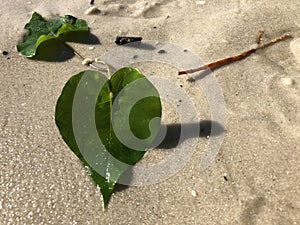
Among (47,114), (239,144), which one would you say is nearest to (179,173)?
(239,144)

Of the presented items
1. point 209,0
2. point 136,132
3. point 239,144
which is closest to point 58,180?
point 136,132

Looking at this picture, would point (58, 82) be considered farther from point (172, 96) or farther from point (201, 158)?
point (201, 158)

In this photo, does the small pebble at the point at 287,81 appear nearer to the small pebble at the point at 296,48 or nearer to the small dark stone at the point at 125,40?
the small pebble at the point at 296,48

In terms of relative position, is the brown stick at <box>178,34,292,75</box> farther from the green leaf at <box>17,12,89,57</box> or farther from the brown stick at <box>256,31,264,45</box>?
the green leaf at <box>17,12,89,57</box>

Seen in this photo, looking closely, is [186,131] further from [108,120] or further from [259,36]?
[259,36]

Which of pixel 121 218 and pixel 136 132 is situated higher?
pixel 136 132

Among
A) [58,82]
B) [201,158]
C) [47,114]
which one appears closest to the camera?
[201,158]

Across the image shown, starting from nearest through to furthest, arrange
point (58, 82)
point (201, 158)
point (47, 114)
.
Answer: point (201, 158) < point (47, 114) < point (58, 82)

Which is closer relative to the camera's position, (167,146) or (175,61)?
(167,146)
